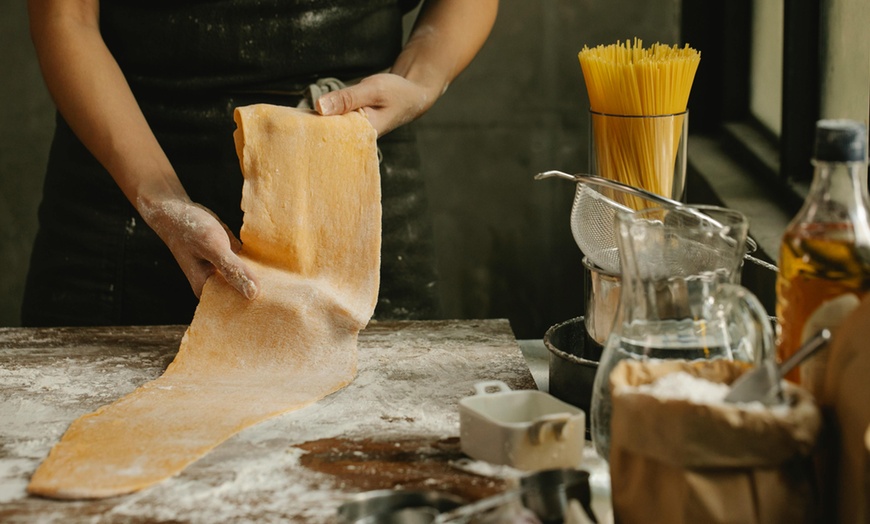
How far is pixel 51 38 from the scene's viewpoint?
163 cm

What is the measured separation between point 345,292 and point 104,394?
1.18 ft

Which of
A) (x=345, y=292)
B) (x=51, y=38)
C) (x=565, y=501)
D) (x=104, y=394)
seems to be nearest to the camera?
(x=565, y=501)

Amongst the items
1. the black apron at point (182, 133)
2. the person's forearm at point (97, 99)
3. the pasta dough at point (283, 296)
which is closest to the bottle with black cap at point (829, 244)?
the pasta dough at point (283, 296)

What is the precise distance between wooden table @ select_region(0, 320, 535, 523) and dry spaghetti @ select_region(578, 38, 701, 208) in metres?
0.31

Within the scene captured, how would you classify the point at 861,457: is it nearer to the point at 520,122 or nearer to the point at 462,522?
the point at 462,522

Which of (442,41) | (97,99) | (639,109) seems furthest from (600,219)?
(97,99)

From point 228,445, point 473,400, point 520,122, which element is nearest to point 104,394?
point 228,445

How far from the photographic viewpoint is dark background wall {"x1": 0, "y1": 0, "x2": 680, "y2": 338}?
2.84 meters

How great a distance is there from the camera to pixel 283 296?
139cm

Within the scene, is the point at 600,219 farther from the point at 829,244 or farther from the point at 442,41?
the point at 442,41

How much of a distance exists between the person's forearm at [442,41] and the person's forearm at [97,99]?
468 millimetres

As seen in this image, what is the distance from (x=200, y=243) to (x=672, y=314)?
2.32 ft

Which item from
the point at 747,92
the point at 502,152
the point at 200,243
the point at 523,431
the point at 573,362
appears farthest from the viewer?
the point at 502,152

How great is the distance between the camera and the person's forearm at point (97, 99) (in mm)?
1522
